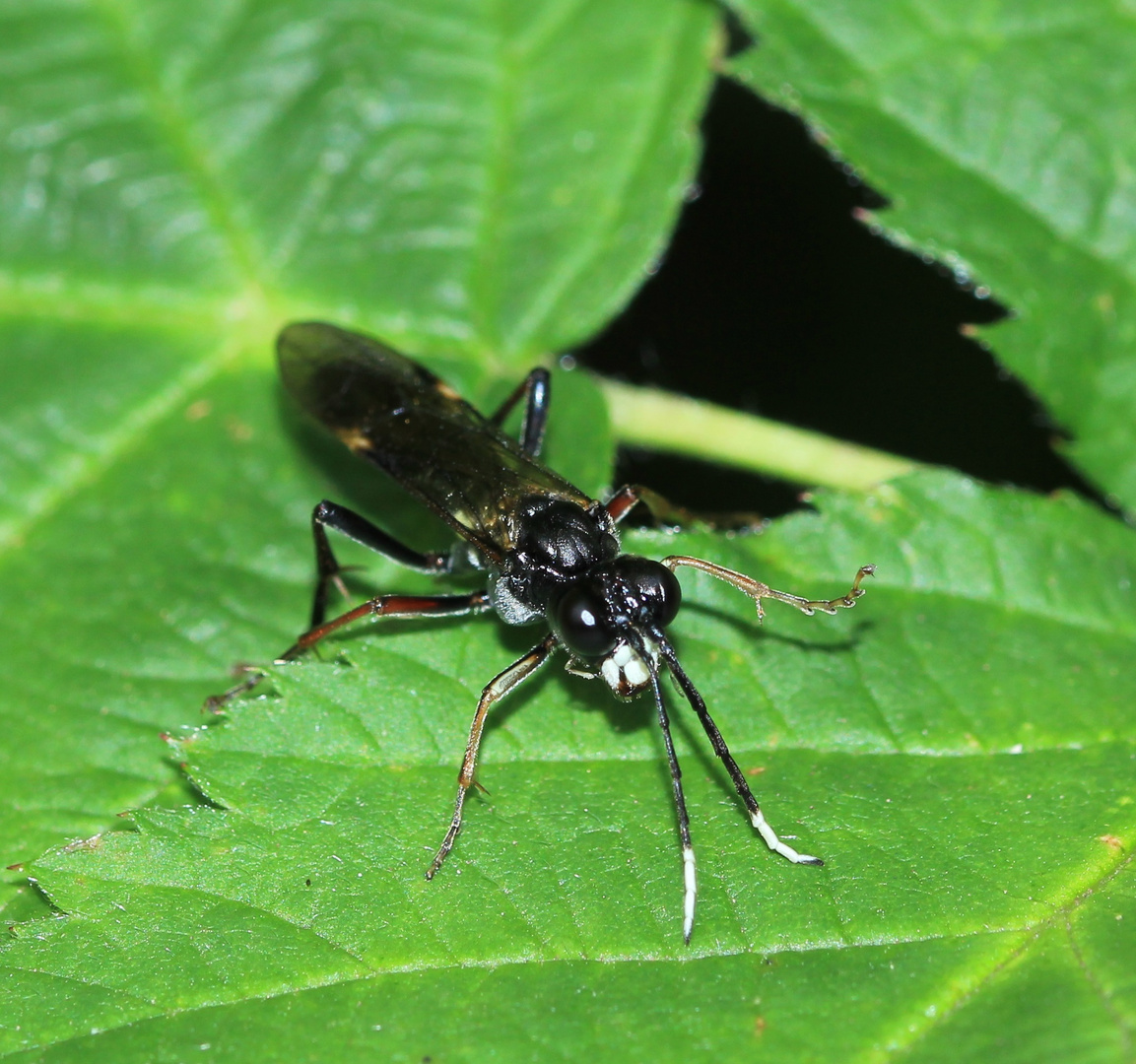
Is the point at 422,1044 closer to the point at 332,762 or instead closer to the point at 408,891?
the point at 408,891

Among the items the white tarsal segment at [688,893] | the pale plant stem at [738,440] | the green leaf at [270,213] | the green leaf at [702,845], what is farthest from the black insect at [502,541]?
the pale plant stem at [738,440]

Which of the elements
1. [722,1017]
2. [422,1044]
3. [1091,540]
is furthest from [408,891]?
[1091,540]

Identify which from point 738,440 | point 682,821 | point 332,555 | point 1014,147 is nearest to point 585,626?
point 682,821

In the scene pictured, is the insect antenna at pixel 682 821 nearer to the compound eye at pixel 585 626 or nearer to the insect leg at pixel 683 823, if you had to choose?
the insect leg at pixel 683 823

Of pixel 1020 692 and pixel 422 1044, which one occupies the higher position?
pixel 1020 692

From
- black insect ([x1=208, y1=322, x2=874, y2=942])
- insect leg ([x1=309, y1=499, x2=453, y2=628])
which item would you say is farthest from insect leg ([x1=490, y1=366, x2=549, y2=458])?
insect leg ([x1=309, y1=499, x2=453, y2=628])

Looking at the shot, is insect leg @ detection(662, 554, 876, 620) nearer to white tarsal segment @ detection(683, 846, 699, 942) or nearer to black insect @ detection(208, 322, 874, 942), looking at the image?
black insect @ detection(208, 322, 874, 942)

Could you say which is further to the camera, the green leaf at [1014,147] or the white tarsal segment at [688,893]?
the green leaf at [1014,147]
